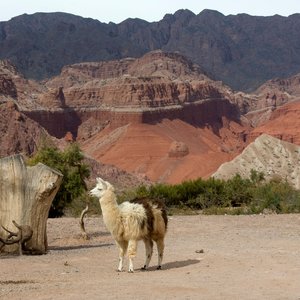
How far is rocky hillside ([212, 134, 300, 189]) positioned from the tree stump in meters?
32.4

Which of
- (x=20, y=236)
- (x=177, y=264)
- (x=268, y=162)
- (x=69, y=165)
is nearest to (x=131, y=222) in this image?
(x=177, y=264)

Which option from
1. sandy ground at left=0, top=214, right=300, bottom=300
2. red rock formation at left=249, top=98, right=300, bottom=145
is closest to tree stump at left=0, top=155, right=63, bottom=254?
sandy ground at left=0, top=214, right=300, bottom=300

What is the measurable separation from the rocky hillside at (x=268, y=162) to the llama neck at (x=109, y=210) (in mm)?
34982

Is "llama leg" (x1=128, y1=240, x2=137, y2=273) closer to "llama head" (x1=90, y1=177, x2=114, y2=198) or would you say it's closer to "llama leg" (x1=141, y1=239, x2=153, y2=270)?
"llama leg" (x1=141, y1=239, x2=153, y2=270)

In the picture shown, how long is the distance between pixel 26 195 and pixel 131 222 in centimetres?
407

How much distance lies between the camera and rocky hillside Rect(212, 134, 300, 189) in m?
50.5

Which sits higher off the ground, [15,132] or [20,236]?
[15,132]

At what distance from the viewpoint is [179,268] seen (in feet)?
50.2

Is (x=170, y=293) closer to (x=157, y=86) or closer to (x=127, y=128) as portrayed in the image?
(x=127, y=128)

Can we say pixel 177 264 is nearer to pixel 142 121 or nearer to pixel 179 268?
pixel 179 268

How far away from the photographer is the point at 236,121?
12694 centimetres

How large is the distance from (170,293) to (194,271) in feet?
8.63

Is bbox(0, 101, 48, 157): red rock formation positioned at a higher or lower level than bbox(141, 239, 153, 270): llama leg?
higher

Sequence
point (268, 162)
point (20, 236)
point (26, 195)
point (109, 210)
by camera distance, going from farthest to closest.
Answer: point (268, 162), point (26, 195), point (20, 236), point (109, 210)
